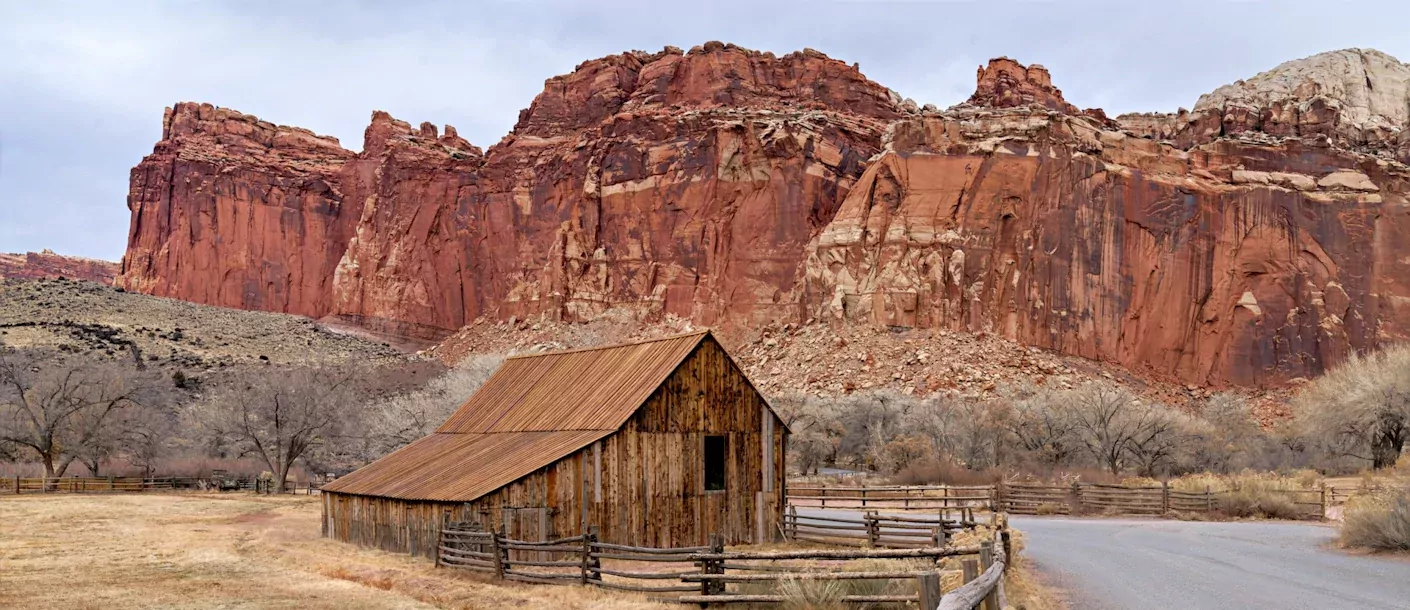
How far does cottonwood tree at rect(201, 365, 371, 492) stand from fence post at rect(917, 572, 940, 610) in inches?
1459

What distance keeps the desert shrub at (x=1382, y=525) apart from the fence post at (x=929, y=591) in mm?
11906

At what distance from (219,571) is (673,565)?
27.1 feet

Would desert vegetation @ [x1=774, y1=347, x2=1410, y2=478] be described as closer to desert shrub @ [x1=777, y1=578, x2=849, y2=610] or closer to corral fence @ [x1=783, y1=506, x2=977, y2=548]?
corral fence @ [x1=783, y1=506, x2=977, y2=548]

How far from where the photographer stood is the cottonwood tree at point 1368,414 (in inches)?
1667

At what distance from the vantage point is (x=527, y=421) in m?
25.7

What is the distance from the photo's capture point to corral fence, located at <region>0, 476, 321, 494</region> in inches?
1647

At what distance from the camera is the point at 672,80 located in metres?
93.4

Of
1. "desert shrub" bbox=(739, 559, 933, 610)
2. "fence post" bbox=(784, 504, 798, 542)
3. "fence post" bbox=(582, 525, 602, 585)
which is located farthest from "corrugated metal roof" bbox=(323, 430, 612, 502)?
"desert shrub" bbox=(739, 559, 933, 610)

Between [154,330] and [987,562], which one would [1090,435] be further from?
[154,330]

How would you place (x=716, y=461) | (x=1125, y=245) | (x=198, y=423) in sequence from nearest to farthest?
1. (x=716, y=461)
2. (x=198, y=423)
3. (x=1125, y=245)

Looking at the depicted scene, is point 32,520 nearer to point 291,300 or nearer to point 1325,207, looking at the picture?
point 1325,207

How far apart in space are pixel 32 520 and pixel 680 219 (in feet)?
187

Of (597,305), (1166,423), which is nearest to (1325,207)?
(1166,423)

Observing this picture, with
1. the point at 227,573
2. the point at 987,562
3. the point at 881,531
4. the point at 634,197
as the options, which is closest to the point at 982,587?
the point at 987,562
